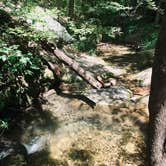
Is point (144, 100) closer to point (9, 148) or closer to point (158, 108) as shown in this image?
point (158, 108)

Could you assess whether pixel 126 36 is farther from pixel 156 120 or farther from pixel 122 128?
pixel 156 120

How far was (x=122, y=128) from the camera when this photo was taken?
258 inches

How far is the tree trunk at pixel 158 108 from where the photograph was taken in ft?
15.0

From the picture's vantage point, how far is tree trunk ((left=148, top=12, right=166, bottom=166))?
4574mm

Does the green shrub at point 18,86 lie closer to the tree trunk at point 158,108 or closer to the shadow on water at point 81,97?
the shadow on water at point 81,97

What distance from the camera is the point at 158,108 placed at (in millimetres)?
4863

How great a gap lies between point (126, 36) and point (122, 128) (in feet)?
29.6

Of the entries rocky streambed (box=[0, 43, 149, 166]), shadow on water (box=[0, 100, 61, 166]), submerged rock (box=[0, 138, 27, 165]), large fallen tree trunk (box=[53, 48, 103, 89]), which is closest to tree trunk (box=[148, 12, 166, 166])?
rocky streambed (box=[0, 43, 149, 166])

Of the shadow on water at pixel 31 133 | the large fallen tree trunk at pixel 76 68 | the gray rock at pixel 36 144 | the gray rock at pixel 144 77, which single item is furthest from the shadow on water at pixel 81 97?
the gray rock at pixel 144 77

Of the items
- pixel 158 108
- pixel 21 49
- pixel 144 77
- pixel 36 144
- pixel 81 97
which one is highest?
pixel 21 49

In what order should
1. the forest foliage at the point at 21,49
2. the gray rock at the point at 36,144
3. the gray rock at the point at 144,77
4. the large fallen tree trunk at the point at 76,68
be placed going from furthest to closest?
Result: 1. the gray rock at the point at 144,77
2. the large fallen tree trunk at the point at 76,68
3. the gray rock at the point at 36,144
4. the forest foliage at the point at 21,49

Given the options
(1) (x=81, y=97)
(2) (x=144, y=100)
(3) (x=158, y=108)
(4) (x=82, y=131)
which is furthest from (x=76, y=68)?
(3) (x=158, y=108)

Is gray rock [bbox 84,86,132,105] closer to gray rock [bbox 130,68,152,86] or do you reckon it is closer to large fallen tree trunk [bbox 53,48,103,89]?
large fallen tree trunk [bbox 53,48,103,89]

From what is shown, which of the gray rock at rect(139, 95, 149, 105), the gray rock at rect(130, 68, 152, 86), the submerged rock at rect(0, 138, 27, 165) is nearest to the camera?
the submerged rock at rect(0, 138, 27, 165)
